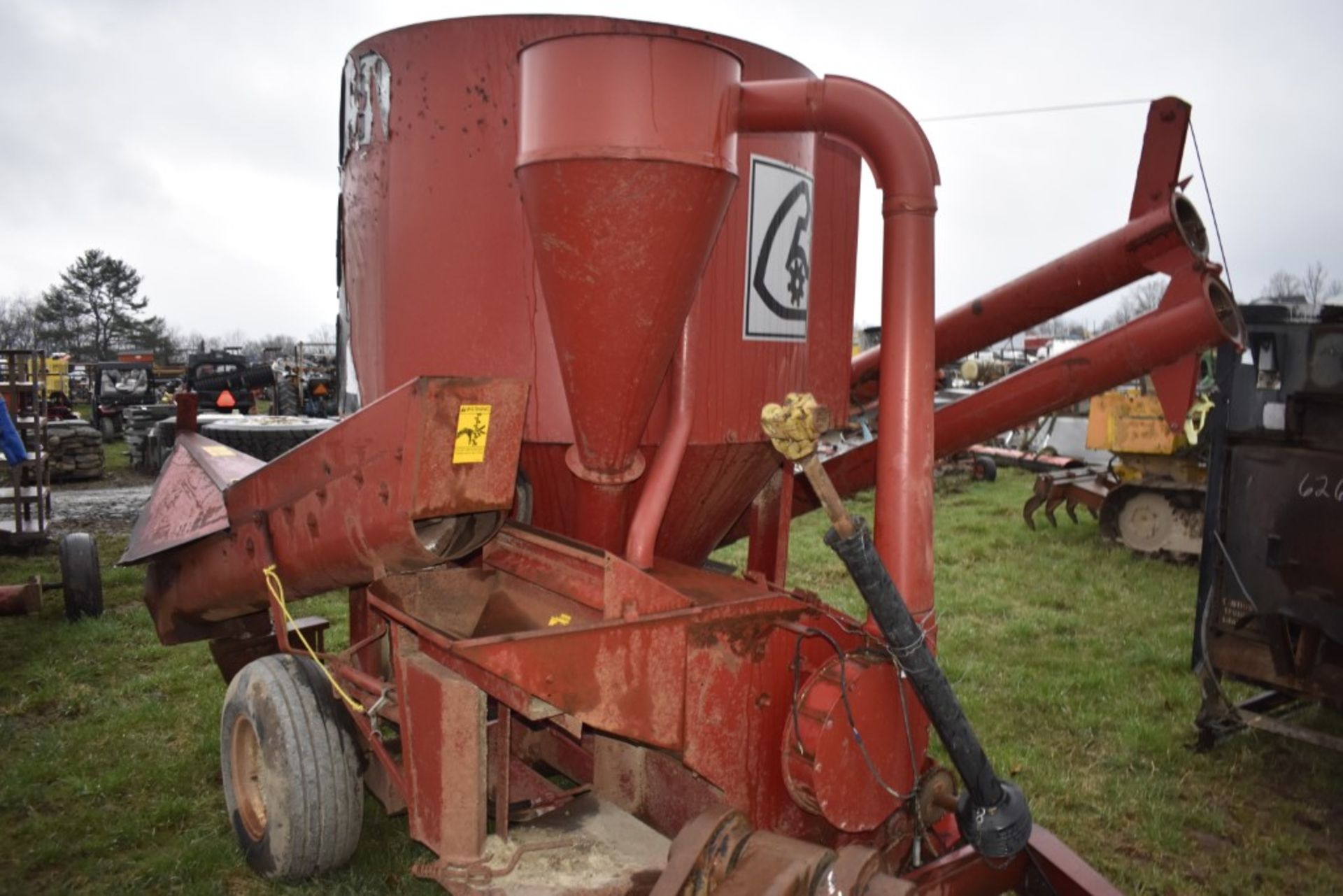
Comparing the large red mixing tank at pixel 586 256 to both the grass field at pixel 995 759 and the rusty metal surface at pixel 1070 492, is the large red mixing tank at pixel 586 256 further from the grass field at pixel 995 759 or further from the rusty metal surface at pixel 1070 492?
the rusty metal surface at pixel 1070 492

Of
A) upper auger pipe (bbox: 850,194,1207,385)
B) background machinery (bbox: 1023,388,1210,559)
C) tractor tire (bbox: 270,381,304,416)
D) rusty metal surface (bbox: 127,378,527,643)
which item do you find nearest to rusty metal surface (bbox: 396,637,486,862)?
rusty metal surface (bbox: 127,378,527,643)

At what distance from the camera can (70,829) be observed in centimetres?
402

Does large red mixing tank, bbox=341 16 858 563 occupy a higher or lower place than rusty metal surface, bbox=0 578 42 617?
higher

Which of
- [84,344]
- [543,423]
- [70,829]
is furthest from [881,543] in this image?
[84,344]

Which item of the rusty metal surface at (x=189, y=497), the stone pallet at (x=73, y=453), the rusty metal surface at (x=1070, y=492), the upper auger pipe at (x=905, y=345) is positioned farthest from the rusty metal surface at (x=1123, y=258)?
the stone pallet at (x=73, y=453)

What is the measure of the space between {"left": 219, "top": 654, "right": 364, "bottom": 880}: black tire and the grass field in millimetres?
156

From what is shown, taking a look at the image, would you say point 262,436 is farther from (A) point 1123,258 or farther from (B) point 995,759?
(A) point 1123,258

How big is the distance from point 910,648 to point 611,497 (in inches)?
38.6

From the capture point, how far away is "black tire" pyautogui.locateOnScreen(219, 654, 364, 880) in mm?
3367

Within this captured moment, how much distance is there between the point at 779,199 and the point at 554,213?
2.60 feet

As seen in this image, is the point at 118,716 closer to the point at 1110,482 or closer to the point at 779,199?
the point at 779,199

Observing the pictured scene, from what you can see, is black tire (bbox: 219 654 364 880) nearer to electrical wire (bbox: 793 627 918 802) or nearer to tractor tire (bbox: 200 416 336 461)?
electrical wire (bbox: 793 627 918 802)

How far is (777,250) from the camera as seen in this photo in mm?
3123

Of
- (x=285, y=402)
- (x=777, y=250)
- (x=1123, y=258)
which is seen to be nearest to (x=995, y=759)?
(x=1123, y=258)
